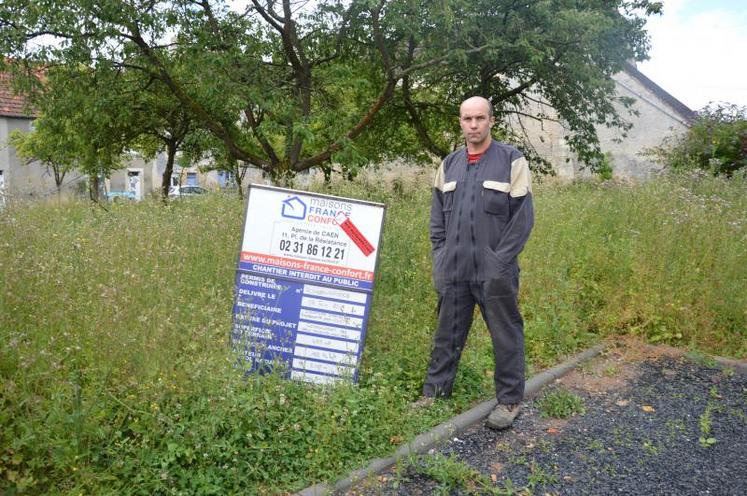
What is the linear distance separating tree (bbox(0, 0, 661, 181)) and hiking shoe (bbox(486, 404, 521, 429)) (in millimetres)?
7222

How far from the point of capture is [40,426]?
10.5 ft

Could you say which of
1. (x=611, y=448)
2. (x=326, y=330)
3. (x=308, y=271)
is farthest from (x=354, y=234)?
(x=611, y=448)

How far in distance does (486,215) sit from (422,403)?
1.42 metres

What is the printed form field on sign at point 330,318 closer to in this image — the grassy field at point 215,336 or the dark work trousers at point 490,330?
the grassy field at point 215,336

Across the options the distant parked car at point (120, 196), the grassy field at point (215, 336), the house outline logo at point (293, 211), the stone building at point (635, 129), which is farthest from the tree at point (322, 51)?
→ the stone building at point (635, 129)

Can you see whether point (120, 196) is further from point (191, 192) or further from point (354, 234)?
point (354, 234)

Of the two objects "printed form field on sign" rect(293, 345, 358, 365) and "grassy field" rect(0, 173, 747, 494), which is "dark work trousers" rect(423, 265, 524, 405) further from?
"printed form field on sign" rect(293, 345, 358, 365)

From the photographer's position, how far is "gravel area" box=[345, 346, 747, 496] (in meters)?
3.74

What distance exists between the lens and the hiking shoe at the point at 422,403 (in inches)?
179

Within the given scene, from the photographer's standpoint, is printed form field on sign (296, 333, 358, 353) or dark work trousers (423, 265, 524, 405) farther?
printed form field on sign (296, 333, 358, 353)

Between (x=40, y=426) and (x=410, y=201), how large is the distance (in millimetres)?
6297

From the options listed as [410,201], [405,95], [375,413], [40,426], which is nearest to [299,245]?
[375,413]

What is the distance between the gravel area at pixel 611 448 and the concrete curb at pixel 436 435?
0.19 feet

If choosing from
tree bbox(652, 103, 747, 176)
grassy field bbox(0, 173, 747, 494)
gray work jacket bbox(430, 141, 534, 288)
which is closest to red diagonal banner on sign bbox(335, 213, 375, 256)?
gray work jacket bbox(430, 141, 534, 288)
